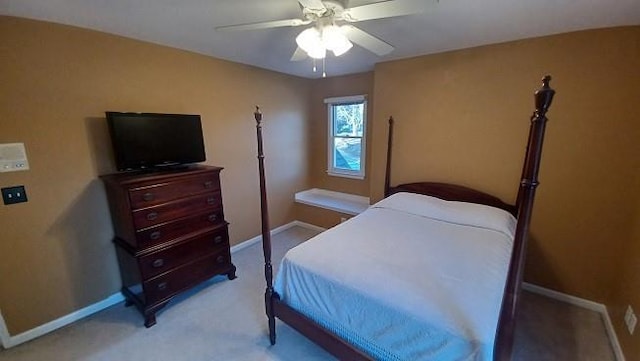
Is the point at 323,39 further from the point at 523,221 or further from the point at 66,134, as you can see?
the point at 66,134

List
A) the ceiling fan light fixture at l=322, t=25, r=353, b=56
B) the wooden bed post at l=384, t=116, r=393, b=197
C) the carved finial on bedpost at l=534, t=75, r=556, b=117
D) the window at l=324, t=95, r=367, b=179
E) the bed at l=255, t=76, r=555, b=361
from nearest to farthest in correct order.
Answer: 1. the carved finial on bedpost at l=534, t=75, r=556, b=117
2. the bed at l=255, t=76, r=555, b=361
3. the ceiling fan light fixture at l=322, t=25, r=353, b=56
4. the wooden bed post at l=384, t=116, r=393, b=197
5. the window at l=324, t=95, r=367, b=179

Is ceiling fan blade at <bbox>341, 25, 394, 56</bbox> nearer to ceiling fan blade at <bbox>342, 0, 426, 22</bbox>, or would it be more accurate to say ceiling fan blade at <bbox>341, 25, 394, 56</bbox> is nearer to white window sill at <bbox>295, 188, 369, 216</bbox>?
ceiling fan blade at <bbox>342, 0, 426, 22</bbox>

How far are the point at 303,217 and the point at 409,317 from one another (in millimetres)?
2905

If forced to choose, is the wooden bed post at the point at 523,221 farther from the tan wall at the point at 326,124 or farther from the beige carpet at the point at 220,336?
the tan wall at the point at 326,124

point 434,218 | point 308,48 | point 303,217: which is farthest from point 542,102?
point 303,217

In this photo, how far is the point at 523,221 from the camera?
94 cm

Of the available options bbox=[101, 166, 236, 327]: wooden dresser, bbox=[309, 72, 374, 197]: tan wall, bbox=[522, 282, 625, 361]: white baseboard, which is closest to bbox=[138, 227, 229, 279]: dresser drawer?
bbox=[101, 166, 236, 327]: wooden dresser

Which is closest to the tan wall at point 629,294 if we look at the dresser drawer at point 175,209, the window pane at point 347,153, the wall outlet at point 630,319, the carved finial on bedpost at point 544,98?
the wall outlet at point 630,319

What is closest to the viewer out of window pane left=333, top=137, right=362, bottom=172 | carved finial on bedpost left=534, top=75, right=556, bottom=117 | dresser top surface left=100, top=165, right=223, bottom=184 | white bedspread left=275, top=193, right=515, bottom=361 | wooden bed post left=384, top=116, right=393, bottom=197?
carved finial on bedpost left=534, top=75, right=556, bottom=117

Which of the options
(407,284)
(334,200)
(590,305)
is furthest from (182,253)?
(590,305)

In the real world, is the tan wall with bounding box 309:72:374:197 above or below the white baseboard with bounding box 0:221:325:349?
above

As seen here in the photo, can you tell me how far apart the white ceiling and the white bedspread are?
1429 mm

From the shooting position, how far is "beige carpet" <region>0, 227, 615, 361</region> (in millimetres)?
1821

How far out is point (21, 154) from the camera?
1.85 metres
